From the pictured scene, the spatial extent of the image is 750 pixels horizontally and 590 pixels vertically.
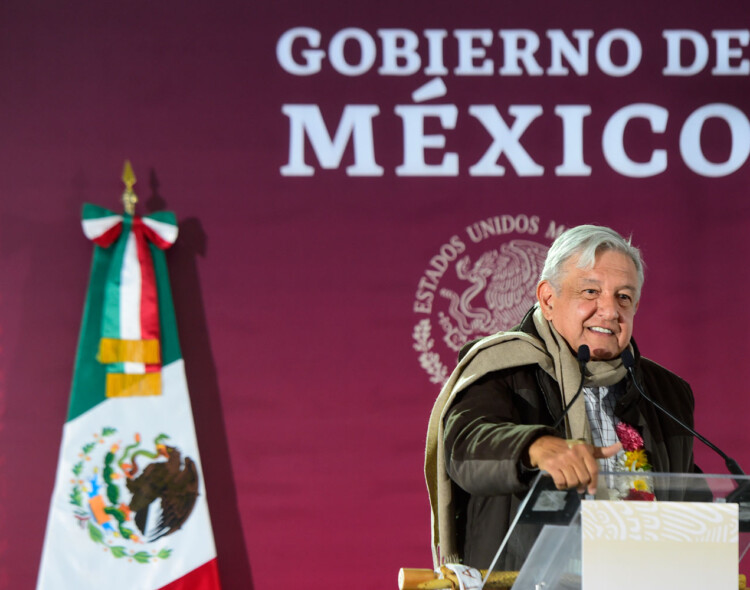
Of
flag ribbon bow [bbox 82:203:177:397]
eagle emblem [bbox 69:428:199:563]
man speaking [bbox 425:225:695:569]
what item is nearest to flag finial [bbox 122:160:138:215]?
flag ribbon bow [bbox 82:203:177:397]

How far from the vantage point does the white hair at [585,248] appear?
5.88 ft

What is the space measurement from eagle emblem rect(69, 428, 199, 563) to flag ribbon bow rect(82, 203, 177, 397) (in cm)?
21

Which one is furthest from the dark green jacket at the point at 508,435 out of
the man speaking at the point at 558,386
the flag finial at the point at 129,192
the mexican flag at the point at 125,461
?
the flag finial at the point at 129,192

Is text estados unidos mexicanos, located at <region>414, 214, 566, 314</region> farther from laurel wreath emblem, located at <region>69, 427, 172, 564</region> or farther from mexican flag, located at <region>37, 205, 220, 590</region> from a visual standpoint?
laurel wreath emblem, located at <region>69, 427, 172, 564</region>

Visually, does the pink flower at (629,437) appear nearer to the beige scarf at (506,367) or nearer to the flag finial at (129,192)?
the beige scarf at (506,367)

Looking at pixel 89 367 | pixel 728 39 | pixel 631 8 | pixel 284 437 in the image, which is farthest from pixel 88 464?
pixel 728 39

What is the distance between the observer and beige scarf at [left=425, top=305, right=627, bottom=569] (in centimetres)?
173

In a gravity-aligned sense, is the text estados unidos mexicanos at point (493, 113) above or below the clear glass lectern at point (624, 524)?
above

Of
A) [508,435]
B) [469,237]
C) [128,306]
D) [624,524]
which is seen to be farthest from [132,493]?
[624,524]

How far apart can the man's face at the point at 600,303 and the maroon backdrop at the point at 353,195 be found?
1.84m

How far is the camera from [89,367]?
3492 millimetres

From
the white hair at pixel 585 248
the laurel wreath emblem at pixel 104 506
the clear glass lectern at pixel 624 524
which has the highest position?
the white hair at pixel 585 248

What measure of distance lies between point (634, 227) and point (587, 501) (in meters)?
2.66

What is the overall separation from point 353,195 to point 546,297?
189cm
